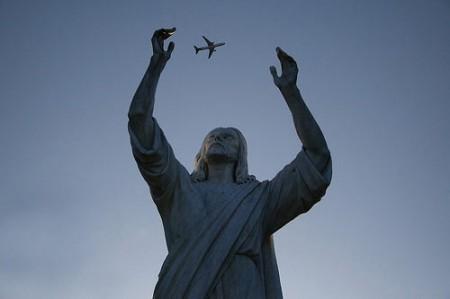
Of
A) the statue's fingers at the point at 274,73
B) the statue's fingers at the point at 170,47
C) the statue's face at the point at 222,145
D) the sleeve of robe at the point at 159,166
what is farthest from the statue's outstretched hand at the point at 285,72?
the sleeve of robe at the point at 159,166

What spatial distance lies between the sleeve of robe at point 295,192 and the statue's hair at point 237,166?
0.48 metres

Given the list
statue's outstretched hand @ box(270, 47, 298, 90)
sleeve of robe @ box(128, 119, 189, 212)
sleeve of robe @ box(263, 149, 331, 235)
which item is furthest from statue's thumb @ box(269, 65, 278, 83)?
sleeve of robe @ box(128, 119, 189, 212)

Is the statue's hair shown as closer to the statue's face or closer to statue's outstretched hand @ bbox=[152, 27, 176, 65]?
the statue's face

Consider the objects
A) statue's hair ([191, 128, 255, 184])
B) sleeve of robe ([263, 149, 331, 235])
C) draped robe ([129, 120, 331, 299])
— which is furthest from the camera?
statue's hair ([191, 128, 255, 184])

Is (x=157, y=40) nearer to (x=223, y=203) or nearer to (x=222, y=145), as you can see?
(x=222, y=145)

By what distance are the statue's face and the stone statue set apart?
0.22 feet

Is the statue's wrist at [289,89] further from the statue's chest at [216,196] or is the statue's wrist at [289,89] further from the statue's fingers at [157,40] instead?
the statue's fingers at [157,40]

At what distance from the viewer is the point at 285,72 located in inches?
403

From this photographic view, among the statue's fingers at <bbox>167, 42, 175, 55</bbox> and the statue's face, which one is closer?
the statue's fingers at <bbox>167, 42, 175, 55</bbox>

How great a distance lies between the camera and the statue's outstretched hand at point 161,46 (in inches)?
393

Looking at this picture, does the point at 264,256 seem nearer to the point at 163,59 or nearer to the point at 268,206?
the point at 268,206

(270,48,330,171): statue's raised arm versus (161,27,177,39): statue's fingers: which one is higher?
(161,27,177,39): statue's fingers

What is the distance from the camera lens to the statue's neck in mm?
10595

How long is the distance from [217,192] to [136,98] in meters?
1.68
